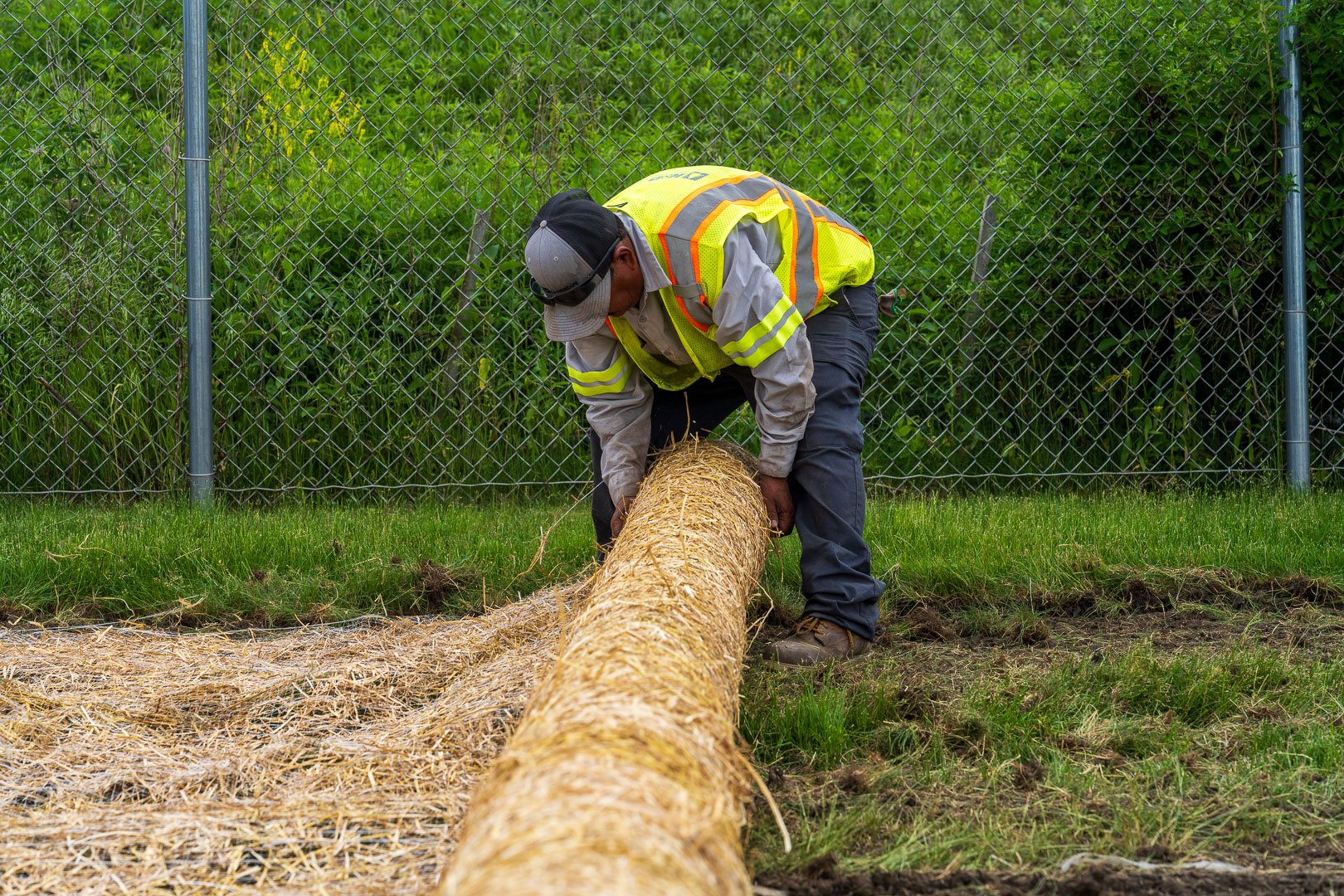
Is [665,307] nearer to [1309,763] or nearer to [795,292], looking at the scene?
[795,292]

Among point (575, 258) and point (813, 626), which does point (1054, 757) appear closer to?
point (813, 626)

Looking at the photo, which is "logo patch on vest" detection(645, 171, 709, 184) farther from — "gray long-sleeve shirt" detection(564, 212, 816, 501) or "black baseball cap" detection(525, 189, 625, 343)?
"black baseball cap" detection(525, 189, 625, 343)

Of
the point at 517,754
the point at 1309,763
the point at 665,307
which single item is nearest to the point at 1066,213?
the point at 665,307

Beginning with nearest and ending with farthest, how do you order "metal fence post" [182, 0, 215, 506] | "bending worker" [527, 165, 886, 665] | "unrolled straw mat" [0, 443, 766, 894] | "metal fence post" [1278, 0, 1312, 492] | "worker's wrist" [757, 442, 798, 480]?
"unrolled straw mat" [0, 443, 766, 894], "bending worker" [527, 165, 886, 665], "worker's wrist" [757, 442, 798, 480], "metal fence post" [182, 0, 215, 506], "metal fence post" [1278, 0, 1312, 492]

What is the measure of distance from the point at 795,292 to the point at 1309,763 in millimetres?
1783

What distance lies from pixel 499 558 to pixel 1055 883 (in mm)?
2747

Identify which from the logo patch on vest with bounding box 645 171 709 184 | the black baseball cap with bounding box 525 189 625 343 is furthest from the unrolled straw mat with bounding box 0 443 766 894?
the logo patch on vest with bounding box 645 171 709 184

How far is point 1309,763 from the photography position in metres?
2.68

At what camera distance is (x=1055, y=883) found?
2.10 meters

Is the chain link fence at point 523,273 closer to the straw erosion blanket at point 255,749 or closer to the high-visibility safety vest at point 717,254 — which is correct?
the straw erosion blanket at point 255,749

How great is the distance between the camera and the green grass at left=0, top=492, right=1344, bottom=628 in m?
4.20

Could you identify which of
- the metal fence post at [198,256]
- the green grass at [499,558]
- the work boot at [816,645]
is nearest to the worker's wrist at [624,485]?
the green grass at [499,558]

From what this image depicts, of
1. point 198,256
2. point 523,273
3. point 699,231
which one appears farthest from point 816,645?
point 198,256

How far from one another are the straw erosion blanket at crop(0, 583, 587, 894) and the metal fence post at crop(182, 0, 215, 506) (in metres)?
1.34
